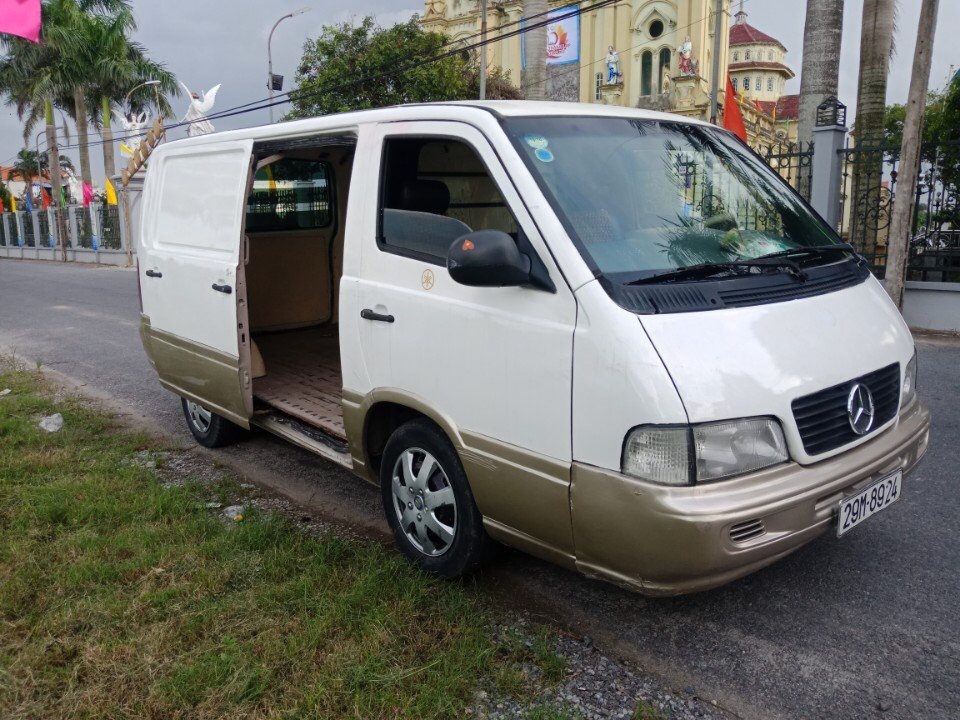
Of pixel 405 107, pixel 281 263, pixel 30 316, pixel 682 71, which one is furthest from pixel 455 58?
pixel 405 107

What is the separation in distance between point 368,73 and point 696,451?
1139 inches

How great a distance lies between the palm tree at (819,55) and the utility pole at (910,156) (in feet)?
6.09

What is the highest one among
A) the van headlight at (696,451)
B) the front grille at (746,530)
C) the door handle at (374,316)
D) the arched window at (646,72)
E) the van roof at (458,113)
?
the arched window at (646,72)

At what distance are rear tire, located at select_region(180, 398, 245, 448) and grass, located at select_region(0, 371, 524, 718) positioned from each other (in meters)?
1.08

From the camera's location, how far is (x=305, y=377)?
562 centimetres

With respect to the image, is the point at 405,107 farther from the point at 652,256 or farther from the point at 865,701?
the point at 865,701

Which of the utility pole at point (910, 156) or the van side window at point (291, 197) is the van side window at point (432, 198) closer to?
the van side window at point (291, 197)

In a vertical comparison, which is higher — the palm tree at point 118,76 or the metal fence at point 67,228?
the palm tree at point 118,76

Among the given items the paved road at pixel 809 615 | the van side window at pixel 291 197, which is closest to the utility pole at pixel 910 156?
the paved road at pixel 809 615

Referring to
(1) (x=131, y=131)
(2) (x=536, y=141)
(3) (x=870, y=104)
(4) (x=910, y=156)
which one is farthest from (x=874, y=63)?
(1) (x=131, y=131)

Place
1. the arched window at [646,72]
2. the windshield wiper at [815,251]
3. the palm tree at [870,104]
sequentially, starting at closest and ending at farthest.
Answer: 1. the windshield wiper at [815,251]
2. the palm tree at [870,104]
3. the arched window at [646,72]

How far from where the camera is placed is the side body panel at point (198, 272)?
4695 mm

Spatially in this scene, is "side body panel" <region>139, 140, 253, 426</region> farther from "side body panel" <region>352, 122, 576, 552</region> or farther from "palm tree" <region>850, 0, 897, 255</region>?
"palm tree" <region>850, 0, 897, 255</region>

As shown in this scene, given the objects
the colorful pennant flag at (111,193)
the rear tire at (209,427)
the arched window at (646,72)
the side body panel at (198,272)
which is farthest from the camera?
the arched window at (646,72)
